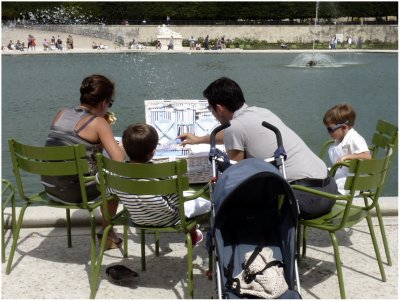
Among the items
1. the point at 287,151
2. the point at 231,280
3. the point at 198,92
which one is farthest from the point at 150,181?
the point at 198,92

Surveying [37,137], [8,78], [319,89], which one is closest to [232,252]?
[37,137]

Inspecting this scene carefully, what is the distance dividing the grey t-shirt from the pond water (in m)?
5.88

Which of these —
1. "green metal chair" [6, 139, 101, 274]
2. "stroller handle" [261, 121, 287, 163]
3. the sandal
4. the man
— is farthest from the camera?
the sandal

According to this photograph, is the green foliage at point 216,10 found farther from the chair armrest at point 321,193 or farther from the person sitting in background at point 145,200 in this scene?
the chair armrest at point 321,193

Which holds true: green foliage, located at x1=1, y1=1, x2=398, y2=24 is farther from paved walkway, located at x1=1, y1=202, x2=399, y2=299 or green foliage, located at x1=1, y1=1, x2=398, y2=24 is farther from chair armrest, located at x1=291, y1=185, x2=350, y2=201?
chair armrest, located at x1=291, y1=185, x2=350, y2=201

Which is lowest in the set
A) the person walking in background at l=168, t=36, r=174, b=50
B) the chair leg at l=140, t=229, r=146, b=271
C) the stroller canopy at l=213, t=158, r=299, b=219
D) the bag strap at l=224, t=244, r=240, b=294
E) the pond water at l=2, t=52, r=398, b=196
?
the person walking in background at l=168, t=36, r=174, b=50

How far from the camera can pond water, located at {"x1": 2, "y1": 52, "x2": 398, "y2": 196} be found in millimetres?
14523

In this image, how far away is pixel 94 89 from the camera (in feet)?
15.8

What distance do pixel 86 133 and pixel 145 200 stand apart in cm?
94

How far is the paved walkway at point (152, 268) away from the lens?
4375 millimetres

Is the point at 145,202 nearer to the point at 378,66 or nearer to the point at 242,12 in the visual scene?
the point at 378,66

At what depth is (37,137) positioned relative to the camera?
13.2m

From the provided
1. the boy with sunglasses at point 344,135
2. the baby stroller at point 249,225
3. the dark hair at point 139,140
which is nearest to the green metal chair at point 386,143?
the boy with sunglasses at point 344,135

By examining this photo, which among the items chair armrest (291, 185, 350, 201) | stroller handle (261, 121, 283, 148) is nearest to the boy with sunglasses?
chair armrest (291, 185, 350, 201)
